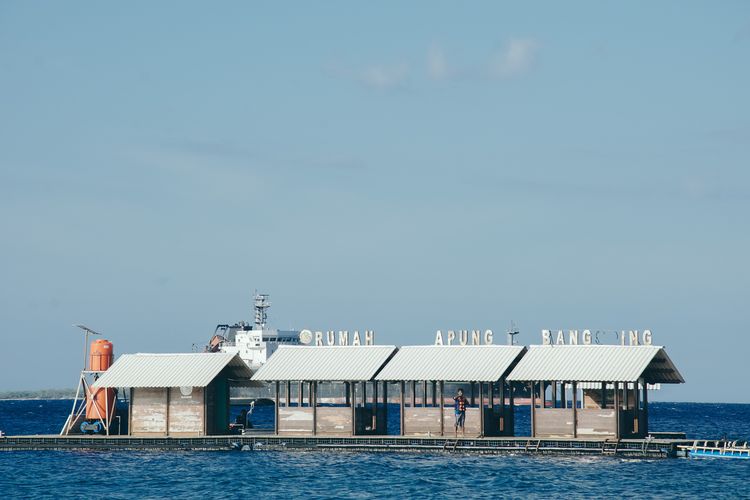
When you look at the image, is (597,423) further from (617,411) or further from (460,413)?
(460,413)

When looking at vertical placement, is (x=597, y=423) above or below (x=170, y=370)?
below

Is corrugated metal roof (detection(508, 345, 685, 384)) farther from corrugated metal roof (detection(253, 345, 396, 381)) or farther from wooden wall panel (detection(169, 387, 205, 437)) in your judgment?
wooden wall panel (detection(169, 387, 205, 437))

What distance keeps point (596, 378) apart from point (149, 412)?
26.5 metres

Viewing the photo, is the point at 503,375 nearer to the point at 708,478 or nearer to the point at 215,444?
the point at 708,478


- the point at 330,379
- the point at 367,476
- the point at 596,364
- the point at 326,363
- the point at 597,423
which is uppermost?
the point at 326,363

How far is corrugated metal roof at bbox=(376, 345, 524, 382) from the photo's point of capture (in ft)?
209

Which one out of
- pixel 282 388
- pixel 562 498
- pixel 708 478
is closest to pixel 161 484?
pixel 562 498

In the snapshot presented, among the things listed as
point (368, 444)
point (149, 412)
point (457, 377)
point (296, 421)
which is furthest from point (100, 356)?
point (457, 377)

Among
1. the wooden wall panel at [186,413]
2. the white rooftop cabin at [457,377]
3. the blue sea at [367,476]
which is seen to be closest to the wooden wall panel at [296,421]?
the blue sea at [367,476]

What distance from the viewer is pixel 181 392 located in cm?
6894

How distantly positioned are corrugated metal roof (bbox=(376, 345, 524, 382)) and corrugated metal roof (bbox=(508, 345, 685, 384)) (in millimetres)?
1028

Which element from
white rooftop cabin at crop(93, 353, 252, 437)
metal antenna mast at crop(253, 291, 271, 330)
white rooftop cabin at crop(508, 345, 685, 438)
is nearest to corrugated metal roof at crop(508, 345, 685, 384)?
white rooftop cabin at crop(508, 345, 685, 438)

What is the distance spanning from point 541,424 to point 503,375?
331 cm

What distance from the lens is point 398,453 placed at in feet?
212
